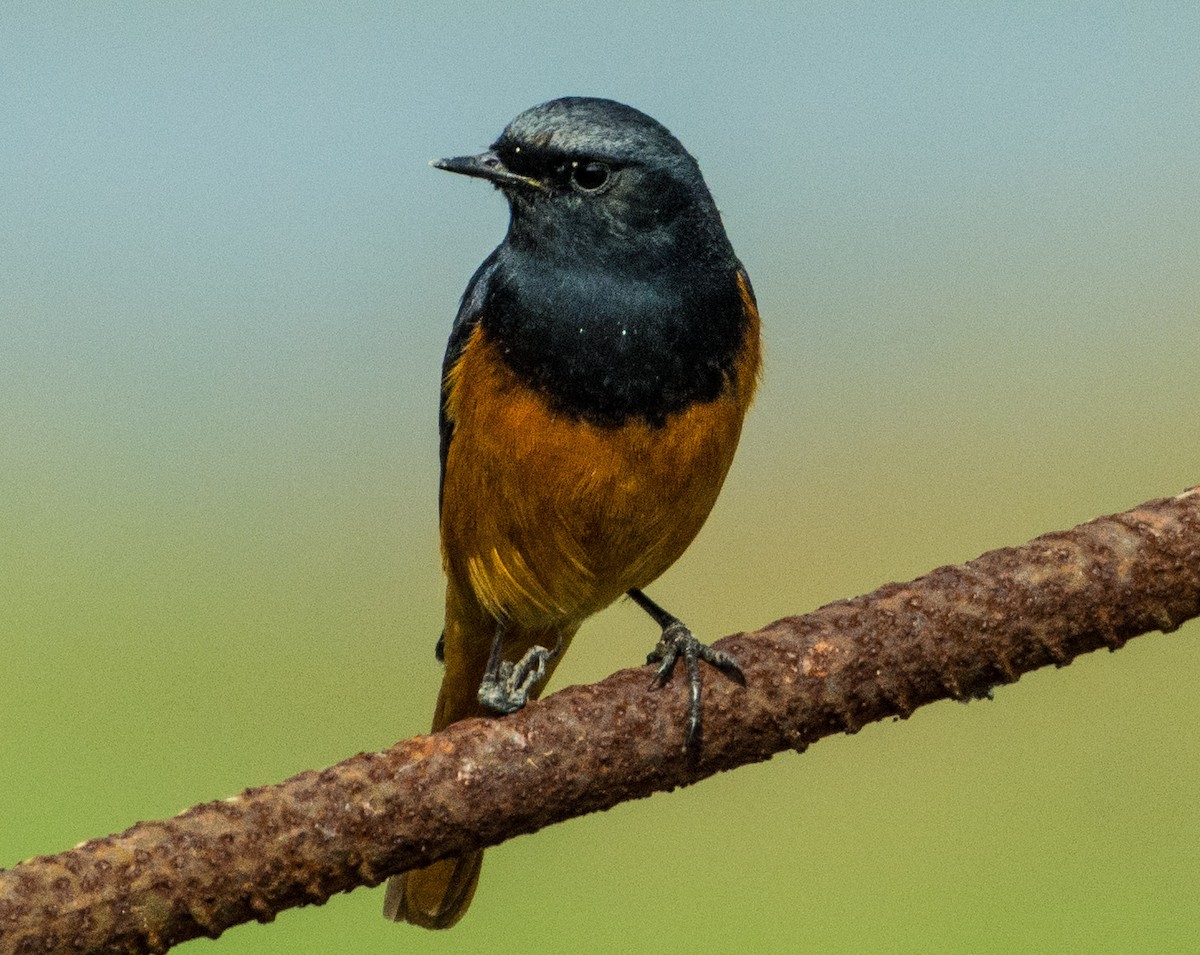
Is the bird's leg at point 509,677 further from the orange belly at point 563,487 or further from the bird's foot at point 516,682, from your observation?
the orange belly at point 563,487

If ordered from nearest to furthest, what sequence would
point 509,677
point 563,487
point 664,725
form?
point 664,725, point 509,677, point 563,487

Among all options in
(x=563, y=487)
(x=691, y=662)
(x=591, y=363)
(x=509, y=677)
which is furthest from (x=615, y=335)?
(x=691, y=662)

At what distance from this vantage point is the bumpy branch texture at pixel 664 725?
2.14 meters

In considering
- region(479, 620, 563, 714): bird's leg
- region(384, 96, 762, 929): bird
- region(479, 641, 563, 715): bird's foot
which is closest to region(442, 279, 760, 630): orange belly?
region(384, 96, 762, 929): bird

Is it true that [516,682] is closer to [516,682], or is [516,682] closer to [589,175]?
[516,682]

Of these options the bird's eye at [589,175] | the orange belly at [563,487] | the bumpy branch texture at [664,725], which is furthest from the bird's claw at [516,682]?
the bird's eye at [589,175]

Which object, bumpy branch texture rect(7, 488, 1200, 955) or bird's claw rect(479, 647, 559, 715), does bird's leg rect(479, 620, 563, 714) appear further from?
bumpy branch texture rect(7, 488, 1200, 955)

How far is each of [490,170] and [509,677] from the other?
1.67 m

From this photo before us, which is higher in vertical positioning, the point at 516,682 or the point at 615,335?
the point at 615,335

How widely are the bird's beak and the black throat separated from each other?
22cm

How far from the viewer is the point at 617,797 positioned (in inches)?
93.3

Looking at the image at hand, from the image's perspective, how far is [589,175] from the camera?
4383mm

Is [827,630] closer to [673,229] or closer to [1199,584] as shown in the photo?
[1199,584]

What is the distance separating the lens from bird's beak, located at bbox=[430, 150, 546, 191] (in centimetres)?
441
